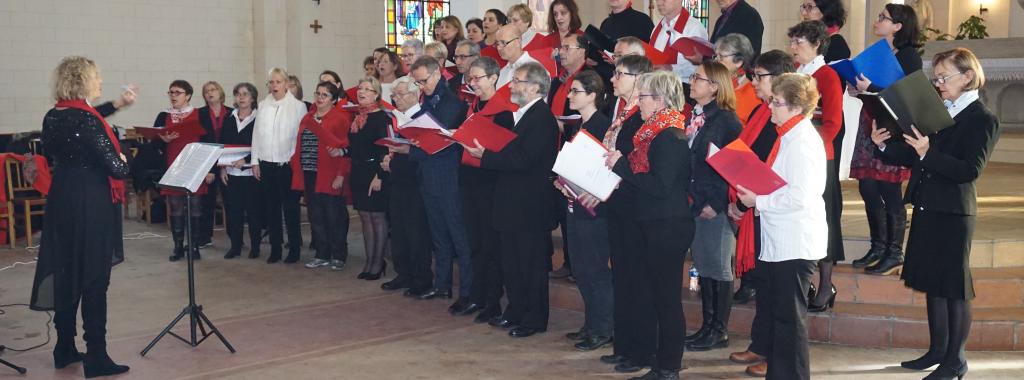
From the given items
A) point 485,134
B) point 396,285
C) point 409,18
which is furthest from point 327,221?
point 409,18

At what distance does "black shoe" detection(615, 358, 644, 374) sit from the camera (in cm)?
486

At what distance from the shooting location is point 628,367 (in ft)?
16.0

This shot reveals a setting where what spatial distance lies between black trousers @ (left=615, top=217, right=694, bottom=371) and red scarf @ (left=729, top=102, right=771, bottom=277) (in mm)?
344

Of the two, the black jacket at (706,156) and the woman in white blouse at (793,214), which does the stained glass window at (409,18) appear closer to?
the black jacket at (706,156)

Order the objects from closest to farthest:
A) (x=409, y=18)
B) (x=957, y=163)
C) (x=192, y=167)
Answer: (x=957, y=163), (x=192, y=167), (x=409, y=18)

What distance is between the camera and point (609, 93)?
6.23 m

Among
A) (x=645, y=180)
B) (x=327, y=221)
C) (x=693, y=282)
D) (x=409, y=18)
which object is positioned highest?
(x=409, y=18)

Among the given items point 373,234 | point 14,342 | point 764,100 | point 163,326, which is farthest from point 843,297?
point 14,342

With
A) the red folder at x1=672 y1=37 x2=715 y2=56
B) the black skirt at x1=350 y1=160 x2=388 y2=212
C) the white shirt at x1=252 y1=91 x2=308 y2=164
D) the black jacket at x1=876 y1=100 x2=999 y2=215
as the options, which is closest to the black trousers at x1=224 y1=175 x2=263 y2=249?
the white shirt at x1=252 y1=91 x2=308 y2=164

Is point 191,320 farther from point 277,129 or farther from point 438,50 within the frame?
point 277,129

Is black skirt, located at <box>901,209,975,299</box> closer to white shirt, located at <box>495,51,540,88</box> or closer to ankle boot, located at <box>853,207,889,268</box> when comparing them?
ankle boot, located at <box>853,207,889,268</box>

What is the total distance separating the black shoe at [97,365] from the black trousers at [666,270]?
2.59m

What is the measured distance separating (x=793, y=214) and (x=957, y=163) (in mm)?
786

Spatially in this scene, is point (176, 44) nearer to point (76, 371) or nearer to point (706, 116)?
point (76, 371)
